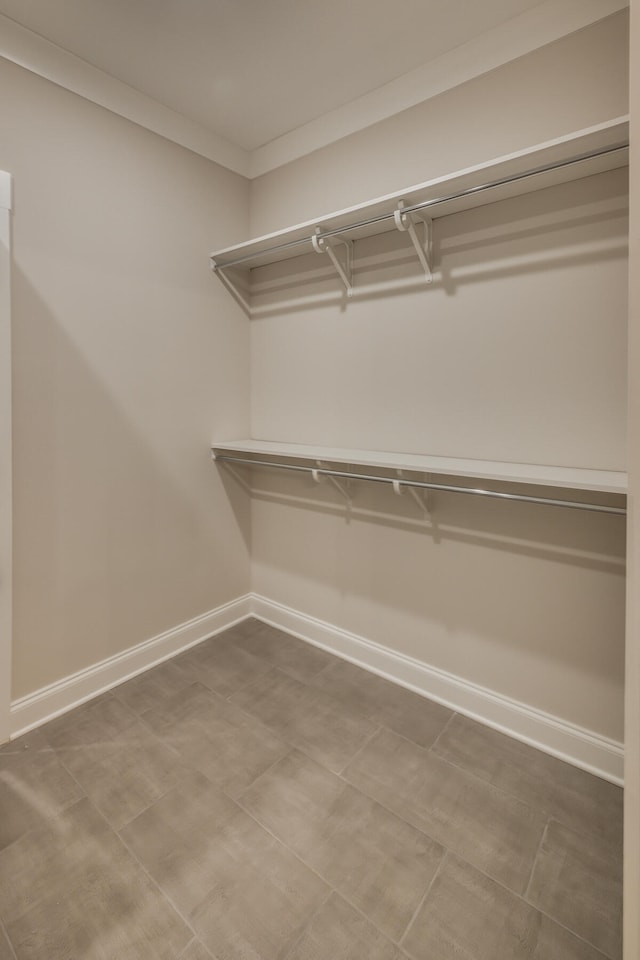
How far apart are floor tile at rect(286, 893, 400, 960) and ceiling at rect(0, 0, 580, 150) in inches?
110

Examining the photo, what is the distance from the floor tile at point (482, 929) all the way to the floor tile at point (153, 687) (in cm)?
133

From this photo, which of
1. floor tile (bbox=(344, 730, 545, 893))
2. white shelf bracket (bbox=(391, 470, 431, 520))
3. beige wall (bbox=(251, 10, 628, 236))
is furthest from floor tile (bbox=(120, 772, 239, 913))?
beige wall (bbox=(251, 10, 628, 236))

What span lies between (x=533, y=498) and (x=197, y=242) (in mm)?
2023

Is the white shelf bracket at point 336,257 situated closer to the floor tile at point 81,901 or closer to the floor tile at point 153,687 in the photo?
the floor tile at point 153,687

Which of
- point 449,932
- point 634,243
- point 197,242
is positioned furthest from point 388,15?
point 449,932

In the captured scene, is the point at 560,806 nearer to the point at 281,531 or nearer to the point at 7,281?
the point at 281,531

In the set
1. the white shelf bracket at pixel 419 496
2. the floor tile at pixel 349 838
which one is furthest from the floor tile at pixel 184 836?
the white shelf bracket at pixel 419 496

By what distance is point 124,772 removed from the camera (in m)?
1.73

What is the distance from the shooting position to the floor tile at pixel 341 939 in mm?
1166

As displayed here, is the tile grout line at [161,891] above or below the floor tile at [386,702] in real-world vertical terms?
below

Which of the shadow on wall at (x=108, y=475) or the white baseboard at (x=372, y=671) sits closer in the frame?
the white baseboard at (x=372, y=671)

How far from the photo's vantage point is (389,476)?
2152mm

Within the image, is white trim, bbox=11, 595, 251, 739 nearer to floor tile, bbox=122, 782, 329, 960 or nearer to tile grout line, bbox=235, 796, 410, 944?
floor tile, bbox=122, 782, 329, 960

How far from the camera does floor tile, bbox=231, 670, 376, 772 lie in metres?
1.85
